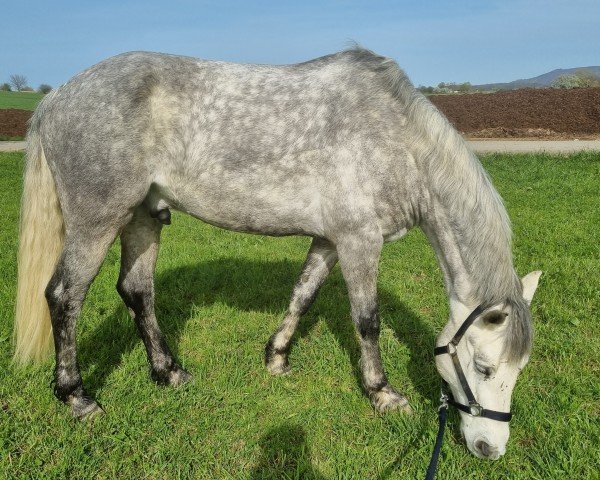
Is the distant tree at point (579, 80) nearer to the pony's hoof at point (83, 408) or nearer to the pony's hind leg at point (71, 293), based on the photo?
the pony's hind leg at point (71, 293)

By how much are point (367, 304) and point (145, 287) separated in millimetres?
1687

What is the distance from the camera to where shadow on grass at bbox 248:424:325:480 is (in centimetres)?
284

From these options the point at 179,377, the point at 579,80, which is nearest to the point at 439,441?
the point at 179,377

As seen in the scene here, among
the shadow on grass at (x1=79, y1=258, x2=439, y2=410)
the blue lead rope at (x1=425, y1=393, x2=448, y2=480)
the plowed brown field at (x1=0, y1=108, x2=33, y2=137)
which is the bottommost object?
the plowed brown field at (x1=0, y1=108, x2=33, y2=137)

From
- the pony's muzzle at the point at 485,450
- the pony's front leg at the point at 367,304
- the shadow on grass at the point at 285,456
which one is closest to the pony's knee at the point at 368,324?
the pony's front leg at the point at 367,304

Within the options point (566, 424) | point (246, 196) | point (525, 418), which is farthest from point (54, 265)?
point (566, 424)

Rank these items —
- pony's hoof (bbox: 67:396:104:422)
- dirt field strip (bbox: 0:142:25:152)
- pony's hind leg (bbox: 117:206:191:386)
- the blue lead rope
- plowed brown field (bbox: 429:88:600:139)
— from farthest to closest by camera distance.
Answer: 1. plowed brown field (bbox: 429:88:600:139)
2. dirt field strip (bbox: 0:142:25:152)
3. pony's hind leg (bbox: 117:206:191:386)
4. pony's hoof (bbox: 67:396:104:422)
5. the blue lead rope

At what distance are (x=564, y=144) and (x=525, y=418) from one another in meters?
14.5

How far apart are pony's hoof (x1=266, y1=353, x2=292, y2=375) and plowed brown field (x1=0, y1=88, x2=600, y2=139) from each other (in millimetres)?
15796

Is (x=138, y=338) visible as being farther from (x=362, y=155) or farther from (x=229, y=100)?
(x=362, y=155)

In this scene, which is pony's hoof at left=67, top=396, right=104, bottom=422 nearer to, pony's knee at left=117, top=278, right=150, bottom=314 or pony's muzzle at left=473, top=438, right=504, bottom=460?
pony's knee at left=117, top=278, right=150, bottom=314

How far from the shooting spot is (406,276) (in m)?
5.71

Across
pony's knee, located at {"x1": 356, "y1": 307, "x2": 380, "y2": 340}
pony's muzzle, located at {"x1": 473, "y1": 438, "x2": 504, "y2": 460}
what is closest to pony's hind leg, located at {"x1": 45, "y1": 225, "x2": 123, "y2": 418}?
pony's knee, located at {"x1": 356, "y1": 307, "x2": 380, "y2": 340}

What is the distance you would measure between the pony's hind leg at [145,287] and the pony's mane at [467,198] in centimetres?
197
